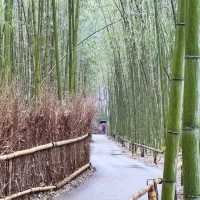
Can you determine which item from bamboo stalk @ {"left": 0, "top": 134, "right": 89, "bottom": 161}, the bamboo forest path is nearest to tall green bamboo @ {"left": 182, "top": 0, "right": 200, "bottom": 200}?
bamboo stalk @ {"left": 0, "top": 134, "right": 89, "bottom": 161}

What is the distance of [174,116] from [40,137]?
13.9ft

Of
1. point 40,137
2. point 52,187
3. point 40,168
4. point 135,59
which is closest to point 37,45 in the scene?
point 40,137

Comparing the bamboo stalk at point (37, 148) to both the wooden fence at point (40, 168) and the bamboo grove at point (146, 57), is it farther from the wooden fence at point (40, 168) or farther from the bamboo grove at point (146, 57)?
the bamboo grove at point (146, 57)

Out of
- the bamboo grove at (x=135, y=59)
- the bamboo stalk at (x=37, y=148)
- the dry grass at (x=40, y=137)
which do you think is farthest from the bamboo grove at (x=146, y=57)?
the bamboo stalk at (x=37, y=148)

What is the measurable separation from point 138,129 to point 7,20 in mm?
8180

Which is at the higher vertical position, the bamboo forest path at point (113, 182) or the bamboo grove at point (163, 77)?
the bamboo grove at point (163, 77)

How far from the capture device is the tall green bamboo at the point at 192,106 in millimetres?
1728

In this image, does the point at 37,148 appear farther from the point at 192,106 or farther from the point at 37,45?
the point at 192,106

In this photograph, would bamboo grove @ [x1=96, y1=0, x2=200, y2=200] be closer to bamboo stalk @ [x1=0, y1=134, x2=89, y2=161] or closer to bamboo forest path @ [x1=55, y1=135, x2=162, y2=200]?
bamboo forest path @ [x1=55, y1=135, x2=162, y2=200]

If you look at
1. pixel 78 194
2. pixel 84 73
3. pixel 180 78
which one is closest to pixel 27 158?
pixel 78 194

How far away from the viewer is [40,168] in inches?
248

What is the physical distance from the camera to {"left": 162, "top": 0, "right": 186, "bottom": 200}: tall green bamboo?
227cm

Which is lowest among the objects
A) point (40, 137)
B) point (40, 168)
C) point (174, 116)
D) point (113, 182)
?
point (113, 182)

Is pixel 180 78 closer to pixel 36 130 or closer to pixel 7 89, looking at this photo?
pixel 7 89
